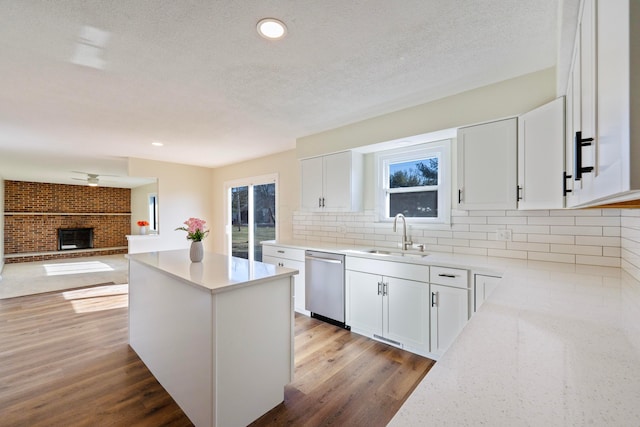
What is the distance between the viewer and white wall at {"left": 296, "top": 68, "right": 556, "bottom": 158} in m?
2.17

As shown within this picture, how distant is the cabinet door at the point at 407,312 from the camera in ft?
8.28

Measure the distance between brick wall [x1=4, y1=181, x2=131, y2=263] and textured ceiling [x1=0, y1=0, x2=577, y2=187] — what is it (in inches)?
261

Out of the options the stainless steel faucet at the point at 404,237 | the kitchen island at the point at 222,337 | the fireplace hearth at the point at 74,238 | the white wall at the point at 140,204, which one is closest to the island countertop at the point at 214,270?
the kitchen island at the point at 222,337

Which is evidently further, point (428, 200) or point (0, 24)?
point (428, 200)

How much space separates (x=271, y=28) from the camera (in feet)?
5.40

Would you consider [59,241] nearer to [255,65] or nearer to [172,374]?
[172,374]

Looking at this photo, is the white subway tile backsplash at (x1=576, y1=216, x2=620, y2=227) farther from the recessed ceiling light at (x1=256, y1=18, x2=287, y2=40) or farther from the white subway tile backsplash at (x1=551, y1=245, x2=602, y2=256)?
the recessed ceiling light at (x1=256, y1=18, x2=287, y2=40)

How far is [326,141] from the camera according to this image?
12.1ft

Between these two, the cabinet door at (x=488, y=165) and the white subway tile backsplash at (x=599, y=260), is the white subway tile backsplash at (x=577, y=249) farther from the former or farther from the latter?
the cabinet door at (x=488, y=165)

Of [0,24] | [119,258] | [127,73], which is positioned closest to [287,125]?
[127,73]

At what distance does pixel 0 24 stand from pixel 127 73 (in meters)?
0.66

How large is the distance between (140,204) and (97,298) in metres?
4.99

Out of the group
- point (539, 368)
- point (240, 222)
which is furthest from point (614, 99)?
point (240, 222)

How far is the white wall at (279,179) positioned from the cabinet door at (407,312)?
7.78 ft
